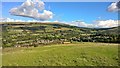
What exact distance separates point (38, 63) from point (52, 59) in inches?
146

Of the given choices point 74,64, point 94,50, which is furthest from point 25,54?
point 94,50

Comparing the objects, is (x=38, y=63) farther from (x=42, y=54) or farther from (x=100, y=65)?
(x=100, y=65)

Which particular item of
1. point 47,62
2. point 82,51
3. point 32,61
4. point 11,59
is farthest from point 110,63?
point 11,59

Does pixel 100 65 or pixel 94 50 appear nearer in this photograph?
pixel 100 65

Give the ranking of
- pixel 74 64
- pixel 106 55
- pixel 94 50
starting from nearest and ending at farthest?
1. pixel 74 64
2. pixel 106 55
3. pixel 94 50

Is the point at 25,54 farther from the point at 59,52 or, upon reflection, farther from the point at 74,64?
the point at 74,64

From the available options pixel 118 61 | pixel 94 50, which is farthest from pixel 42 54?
pixel 118 61

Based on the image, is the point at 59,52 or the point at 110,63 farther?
the point at 59,52

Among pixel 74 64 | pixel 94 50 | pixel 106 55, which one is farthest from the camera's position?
pixel 94 50

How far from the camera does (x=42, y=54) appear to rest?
54281 mm

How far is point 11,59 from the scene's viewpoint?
1984 inches

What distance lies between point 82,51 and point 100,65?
989 cm

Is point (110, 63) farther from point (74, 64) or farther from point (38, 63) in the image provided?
point (38, 63)

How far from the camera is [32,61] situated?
162 feet
